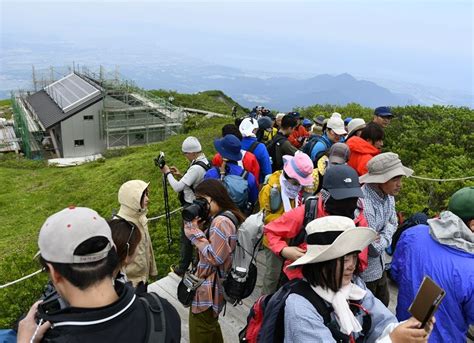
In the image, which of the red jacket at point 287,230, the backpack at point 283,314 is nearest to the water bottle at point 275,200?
the red jacket at point 287,230

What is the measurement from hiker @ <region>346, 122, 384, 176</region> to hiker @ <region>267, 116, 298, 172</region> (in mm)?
1297

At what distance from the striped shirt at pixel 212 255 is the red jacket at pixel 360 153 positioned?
2.56 meters

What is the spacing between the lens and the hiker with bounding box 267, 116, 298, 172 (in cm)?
645

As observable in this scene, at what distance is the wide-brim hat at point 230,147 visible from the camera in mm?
4887

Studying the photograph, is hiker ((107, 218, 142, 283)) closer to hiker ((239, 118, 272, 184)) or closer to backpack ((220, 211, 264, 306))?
backpack ((220, 211, 264, 306))

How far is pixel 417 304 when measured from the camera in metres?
1.82

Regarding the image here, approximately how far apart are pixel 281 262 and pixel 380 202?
131 centimetres

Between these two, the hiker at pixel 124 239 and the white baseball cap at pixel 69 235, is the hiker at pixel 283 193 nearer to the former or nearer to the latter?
the hiker at pixel 124 239

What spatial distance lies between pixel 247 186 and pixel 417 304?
3.15 m

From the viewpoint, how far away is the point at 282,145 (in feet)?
21.5

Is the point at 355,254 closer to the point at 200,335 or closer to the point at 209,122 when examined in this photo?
the point at 200,335

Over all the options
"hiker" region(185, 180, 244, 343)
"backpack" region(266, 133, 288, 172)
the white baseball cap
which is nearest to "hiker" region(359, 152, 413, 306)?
"hiker" region(185, 180, 244, 343)

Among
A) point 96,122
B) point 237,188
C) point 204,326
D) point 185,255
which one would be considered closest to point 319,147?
point 237,188

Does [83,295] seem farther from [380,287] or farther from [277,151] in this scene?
[277,151]
